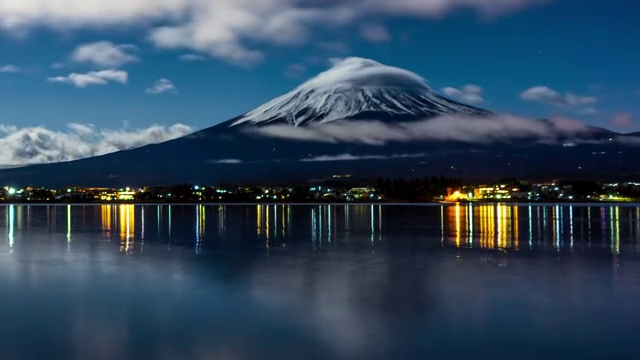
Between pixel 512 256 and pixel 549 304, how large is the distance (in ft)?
30.5

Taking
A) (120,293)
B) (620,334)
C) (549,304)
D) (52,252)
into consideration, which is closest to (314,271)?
(120,293)

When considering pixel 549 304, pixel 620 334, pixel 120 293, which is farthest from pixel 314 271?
pixel 620 334

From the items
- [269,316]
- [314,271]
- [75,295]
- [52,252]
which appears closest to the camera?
[269,316]

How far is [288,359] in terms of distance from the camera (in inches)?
336

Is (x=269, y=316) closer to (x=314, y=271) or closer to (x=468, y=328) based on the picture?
(x=468, y=328)

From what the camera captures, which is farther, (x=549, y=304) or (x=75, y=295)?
(x=75, y=295)

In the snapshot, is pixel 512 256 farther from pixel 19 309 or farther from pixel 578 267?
pixel 19 309

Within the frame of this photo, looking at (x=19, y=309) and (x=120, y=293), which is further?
(x=120, y=293)

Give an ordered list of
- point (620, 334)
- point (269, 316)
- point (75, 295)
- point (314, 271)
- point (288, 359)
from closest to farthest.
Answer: point (288, 359) < point (620, 334) < point (269, 316) < point (75, 295) < point (314, 271)

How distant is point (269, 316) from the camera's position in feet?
37.5

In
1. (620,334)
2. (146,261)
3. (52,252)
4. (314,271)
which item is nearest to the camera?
(620,334)

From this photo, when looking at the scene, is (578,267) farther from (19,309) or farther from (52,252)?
(52,252)

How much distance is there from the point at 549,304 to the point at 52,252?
18320mm

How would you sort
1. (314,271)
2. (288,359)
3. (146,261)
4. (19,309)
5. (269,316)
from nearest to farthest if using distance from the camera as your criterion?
(288,359) < (269,316) < (19,309) < (314,271) < (146,261)
